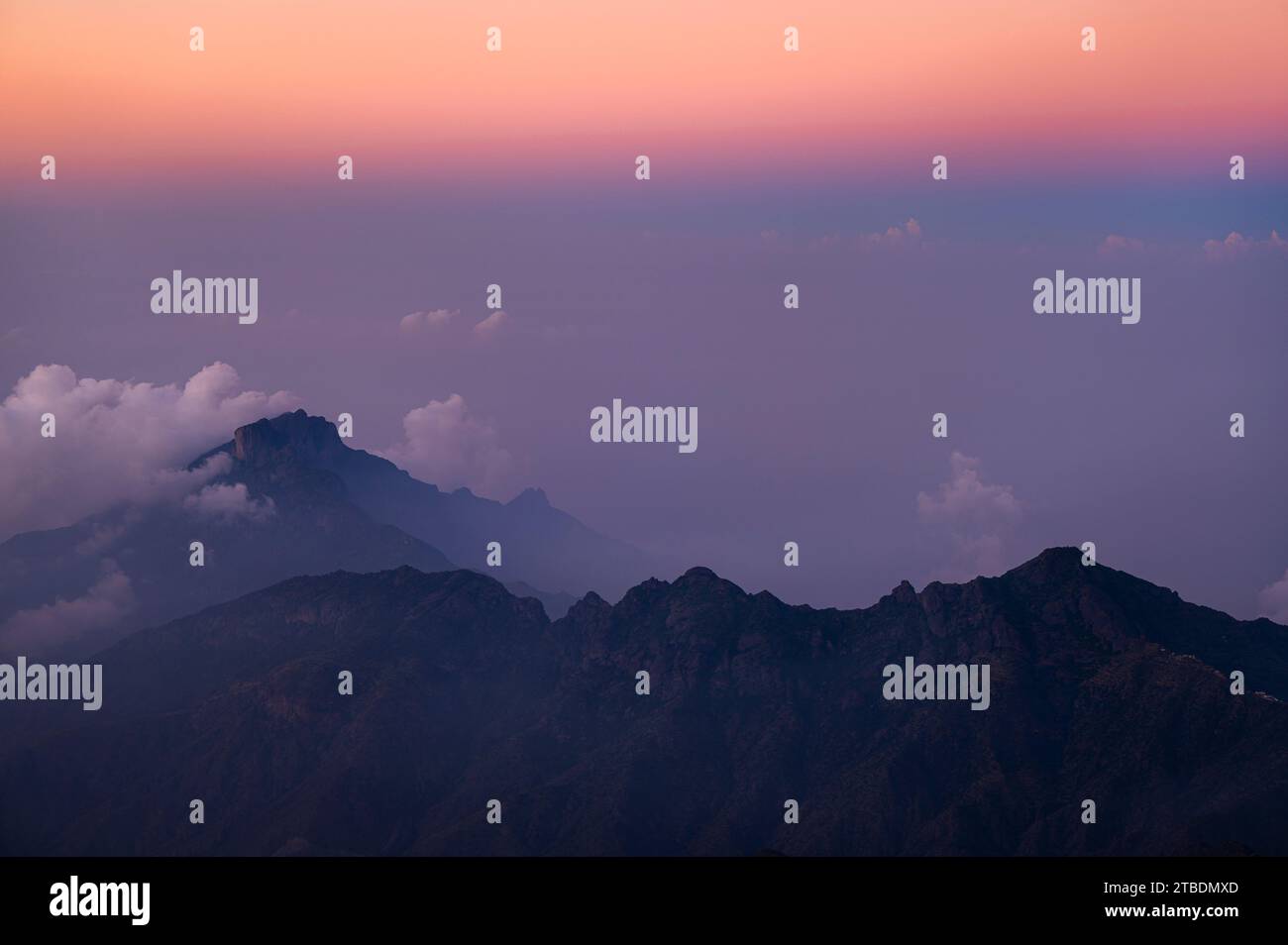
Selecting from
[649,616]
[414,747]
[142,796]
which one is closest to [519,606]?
[649,616]

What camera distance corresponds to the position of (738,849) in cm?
11306

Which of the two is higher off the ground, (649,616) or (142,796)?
(649,616)

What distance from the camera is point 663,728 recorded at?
129875mm

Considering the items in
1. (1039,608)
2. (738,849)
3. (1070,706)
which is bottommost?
(738,849)

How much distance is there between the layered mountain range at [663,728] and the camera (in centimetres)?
11306

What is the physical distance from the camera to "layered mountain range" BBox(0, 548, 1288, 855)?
113m

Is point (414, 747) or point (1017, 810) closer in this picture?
point (1017, 810)
